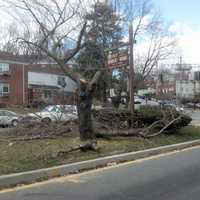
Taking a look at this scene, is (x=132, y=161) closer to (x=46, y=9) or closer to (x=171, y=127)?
(x=171, y=127)

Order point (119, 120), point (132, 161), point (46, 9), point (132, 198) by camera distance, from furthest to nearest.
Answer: point (119, 120), point (46, 9), point (132, 161), point (132, 198)

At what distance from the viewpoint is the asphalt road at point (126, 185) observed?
7.93m

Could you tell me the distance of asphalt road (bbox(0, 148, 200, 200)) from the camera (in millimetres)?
7934

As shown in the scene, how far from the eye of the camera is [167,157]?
12.7 m

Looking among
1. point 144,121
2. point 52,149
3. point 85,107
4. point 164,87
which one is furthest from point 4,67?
point 52,149

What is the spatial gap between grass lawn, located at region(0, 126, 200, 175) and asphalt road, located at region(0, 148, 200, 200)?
3.32 feet

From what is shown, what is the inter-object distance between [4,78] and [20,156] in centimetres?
4895

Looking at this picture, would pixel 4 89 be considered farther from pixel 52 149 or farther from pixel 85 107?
pixel 52 149

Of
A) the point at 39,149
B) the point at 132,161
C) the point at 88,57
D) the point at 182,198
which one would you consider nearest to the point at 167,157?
the point at 132,161

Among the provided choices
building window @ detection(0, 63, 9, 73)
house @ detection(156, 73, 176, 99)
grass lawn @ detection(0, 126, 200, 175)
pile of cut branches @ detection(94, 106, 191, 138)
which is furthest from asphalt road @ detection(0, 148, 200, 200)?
building window @ detection(0, 63, 9, 73)

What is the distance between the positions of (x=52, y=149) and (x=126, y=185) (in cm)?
415

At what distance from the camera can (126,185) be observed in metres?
8.87

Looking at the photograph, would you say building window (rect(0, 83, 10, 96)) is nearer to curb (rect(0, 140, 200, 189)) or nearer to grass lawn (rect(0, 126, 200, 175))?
grass lawn (rect(0, 126, 200, 175))

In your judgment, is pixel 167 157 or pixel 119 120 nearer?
pixel 167 157
